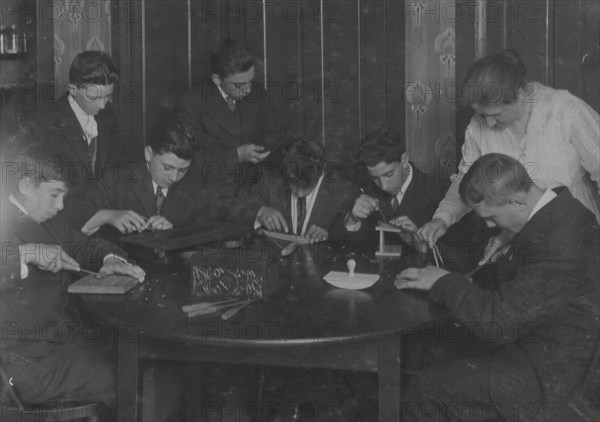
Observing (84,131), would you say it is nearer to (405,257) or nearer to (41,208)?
(41,208)

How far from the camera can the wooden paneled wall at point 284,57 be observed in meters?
4.31

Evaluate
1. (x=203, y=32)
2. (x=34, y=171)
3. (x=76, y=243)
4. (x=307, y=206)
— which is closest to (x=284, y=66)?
(x=203, y=32)

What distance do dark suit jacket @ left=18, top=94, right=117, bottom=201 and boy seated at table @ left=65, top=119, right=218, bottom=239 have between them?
0.36 ft

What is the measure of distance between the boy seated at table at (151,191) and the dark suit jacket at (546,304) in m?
1.55

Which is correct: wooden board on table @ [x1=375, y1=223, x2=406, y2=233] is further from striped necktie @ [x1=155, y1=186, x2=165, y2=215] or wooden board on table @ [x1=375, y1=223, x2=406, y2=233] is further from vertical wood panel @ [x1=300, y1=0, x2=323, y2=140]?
vertical wood panel @ [x1=300, y1=0, x2=323, y2=140]

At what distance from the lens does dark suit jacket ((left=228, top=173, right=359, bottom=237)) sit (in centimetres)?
350

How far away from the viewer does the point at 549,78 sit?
12.1 ft

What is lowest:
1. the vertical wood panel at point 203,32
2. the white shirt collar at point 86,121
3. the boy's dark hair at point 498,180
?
the boy's dark hair at point 498,180

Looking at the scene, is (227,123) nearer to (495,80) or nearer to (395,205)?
(395,205)

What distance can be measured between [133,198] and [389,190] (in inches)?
46.5

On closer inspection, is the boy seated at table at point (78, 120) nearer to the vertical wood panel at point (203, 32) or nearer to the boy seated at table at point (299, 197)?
the boy seated at table at point (299, 197)

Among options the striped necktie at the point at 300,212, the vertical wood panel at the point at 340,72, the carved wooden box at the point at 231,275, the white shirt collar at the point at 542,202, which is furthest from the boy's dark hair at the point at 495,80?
the vertical wood panel at the point at 340,72

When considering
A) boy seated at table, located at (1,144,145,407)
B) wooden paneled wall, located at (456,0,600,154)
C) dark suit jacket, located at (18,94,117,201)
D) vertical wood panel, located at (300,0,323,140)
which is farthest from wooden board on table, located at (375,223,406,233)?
vertical wood panel, located at (300,0,323,140)

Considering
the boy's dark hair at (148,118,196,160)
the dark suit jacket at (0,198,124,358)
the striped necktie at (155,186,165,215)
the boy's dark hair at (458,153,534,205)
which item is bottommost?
the dark suit jacket at (0,198,124,358)
